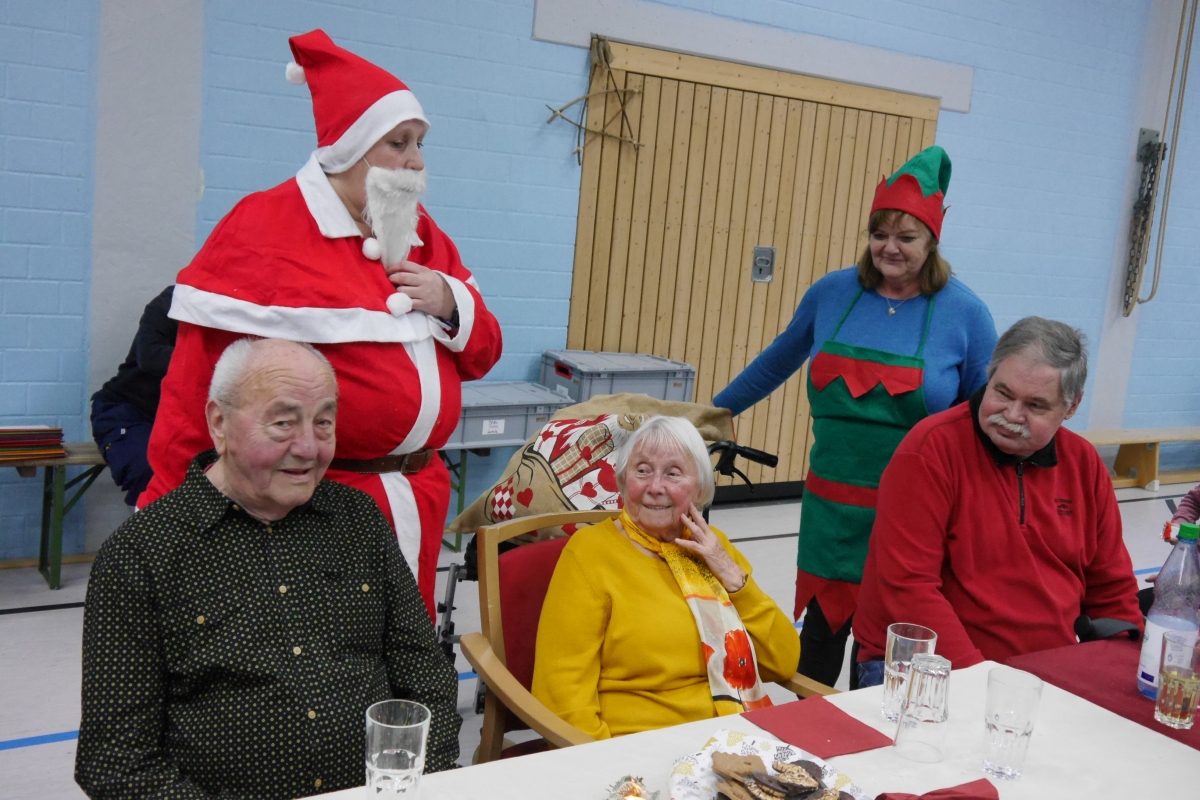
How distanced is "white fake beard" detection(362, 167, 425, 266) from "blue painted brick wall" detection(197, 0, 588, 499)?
2.68 m

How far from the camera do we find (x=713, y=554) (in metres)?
2.15

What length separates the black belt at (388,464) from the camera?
211 centimetres

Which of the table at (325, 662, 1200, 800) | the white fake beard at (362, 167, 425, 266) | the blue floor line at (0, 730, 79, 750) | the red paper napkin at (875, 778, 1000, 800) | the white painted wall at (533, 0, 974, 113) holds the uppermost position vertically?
the white painted wall at (533, 0, 974, 113)

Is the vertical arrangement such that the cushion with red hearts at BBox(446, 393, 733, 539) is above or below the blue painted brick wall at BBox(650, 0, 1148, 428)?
below

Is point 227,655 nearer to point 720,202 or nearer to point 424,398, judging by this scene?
point 424,398

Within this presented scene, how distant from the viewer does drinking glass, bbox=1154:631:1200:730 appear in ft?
5.70

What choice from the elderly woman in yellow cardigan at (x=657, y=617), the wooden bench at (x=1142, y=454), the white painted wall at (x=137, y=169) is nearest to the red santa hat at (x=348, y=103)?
the elderly woman in yellow cardigan at (x=657, y=617)

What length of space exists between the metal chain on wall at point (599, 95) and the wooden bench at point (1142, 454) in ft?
14.1

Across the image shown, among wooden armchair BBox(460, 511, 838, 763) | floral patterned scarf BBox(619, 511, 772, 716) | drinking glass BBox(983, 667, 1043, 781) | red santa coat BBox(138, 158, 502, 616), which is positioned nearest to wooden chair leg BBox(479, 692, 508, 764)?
wooden armchair BBox(460, 511, 838, 763)

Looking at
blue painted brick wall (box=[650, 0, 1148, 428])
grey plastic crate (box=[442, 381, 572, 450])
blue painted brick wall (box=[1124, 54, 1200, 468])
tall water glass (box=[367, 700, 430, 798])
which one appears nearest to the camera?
tall water glass (box=[367, 700, 430, 798])

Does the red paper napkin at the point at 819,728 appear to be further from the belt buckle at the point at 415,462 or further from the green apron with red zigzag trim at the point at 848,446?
the green apron with red zigzag trim at the point at 848,446

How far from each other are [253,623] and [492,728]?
2.12ft

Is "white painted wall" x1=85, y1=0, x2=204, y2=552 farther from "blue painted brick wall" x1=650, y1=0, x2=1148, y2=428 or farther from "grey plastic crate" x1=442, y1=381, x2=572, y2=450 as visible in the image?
"blue painted brick wall" x1=650, y1=0, x2=1148, y2=428

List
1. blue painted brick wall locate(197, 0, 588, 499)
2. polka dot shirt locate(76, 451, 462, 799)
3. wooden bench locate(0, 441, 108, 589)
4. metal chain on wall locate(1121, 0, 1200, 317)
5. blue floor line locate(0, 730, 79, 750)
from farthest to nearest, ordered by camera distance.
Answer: metal chain on wall locate(1121, 0, 1200, 317), blue painted brick wall locate(197, 0, 588, 499), wooden bench locate(0, 441, 108, 589), blue floor line locate(0, 730, 79, 750), polka dot shirt locate(76, 451, 462, 799)
